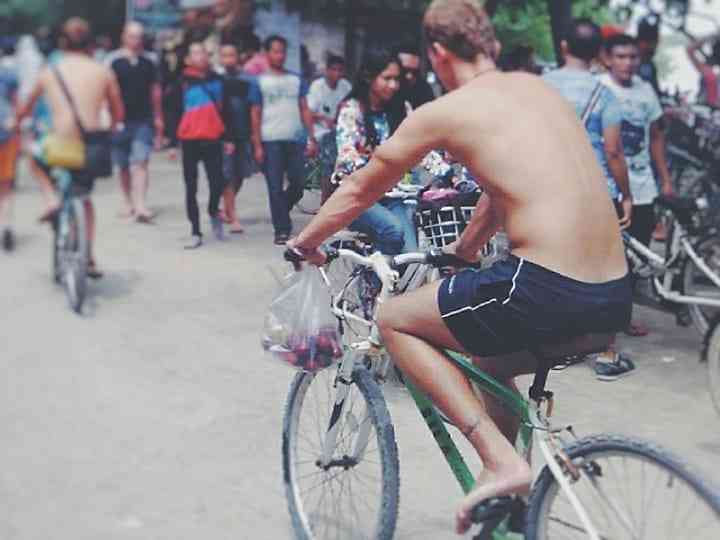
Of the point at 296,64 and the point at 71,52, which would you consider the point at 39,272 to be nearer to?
the point at 71,52

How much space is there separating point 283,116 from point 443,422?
573 cm

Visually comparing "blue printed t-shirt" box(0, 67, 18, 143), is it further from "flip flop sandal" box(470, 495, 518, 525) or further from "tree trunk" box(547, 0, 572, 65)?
"tree trunk" box(547, 0, 572, 65)

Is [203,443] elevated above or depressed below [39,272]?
above

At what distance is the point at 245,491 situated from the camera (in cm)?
421

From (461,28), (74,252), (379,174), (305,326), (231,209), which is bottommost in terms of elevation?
(231,209)

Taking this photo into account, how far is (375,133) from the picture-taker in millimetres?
5426

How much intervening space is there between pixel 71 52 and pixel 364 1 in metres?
8.55

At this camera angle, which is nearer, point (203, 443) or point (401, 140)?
point (401, 140)

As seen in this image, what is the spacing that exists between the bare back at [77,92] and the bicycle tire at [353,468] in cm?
419

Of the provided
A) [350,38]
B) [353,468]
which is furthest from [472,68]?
[350,38]

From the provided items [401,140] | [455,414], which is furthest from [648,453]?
[401,140]

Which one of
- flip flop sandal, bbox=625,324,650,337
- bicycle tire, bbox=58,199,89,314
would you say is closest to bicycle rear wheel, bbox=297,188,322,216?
flip flop sandal, bbox=625,324,650,337

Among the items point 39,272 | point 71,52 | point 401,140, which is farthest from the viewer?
point 39,272

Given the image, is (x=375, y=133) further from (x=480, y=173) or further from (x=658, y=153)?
(x=658, y=153)
